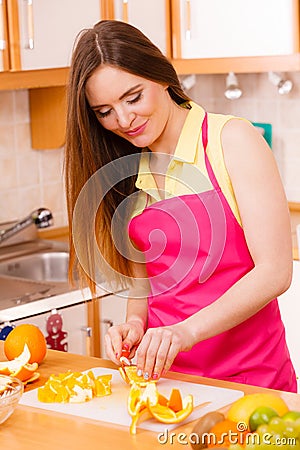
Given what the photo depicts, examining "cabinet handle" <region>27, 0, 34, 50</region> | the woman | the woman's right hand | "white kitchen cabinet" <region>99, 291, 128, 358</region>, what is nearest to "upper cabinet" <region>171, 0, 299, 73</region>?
"cabinet handle" <region>27, 0, 34, 50</region>

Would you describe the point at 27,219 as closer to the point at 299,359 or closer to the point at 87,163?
the point at 299,359

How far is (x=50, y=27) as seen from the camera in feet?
8.87

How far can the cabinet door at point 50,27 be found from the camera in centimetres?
265

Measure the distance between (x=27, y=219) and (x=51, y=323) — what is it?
1.93ft

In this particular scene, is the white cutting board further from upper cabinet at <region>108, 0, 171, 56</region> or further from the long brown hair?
upper cabinet at <region>108, 0, 171, 56</region>

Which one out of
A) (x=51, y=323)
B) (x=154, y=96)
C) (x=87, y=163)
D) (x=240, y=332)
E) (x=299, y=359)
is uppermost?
(x=154, y=96)

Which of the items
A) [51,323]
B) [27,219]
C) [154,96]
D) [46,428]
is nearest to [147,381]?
[46,428]

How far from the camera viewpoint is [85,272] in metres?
1.83

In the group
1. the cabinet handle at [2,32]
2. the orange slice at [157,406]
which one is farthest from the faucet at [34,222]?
the orange slice at [157,406]

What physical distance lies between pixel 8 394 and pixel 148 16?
1765 millimetres

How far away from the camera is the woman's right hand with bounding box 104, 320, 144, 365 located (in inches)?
64.7

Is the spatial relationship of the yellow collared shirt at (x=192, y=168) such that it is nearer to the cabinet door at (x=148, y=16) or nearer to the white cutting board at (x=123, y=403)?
the white cutting board at (x=123, y=403)

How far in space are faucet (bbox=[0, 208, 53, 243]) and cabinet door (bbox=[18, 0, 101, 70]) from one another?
0.52 metres

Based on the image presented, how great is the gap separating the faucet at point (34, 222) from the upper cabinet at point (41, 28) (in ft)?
1.73
